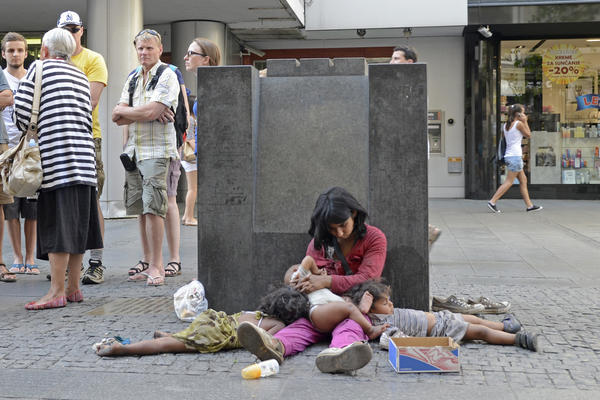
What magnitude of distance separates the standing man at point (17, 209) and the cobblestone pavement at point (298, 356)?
0.22 metres

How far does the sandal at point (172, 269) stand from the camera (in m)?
6.45

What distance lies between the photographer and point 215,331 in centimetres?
388

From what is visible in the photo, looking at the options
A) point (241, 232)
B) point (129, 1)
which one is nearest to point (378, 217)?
point (241, 232)

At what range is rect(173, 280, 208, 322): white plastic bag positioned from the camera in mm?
4602

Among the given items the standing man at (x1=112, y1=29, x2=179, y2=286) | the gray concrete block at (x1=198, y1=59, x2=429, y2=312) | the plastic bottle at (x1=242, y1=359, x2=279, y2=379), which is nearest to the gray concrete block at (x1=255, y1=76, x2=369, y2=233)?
the gray concrete block at (x1=198, y1=59, x2=429, y2=312)

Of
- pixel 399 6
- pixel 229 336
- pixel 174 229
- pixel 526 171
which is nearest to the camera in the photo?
pixel 229 336

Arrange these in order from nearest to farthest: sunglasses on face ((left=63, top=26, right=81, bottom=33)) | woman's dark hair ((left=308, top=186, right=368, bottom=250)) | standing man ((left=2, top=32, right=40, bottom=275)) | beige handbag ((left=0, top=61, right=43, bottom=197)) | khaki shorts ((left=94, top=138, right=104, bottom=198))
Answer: woman's dark hair ((left=308, top=186, right=368, bottom=250)) < beige handbag ((left=0, top=61, right=43, bottom=197)) < sunglasses on face ((left=63, top=26, right=81, bottom=33)) < khaki shorts ((left=94, top=138, right=104, bottom=198)) < standing man ((left=2, top=32, right=40, bottom=275))

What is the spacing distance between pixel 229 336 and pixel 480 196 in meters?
13.7

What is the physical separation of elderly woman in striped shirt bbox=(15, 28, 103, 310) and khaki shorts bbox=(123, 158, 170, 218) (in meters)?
0.65

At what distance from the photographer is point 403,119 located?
4637 millimetres

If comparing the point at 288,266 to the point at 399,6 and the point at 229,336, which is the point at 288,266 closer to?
the point at 229,336

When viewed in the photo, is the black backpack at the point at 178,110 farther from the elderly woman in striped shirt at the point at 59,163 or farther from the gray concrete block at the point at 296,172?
the gray concrete block at the point at 296,172

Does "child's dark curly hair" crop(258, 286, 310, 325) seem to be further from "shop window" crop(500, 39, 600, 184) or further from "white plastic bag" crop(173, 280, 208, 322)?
"shop window" crop(500, 39, 600, 184)

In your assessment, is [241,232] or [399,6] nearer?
[241,232]
